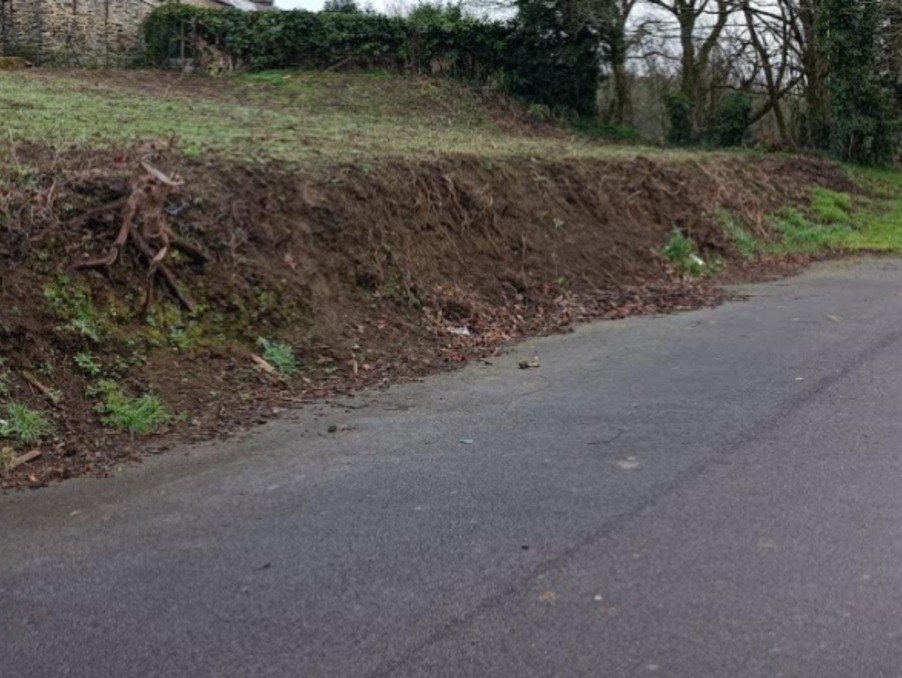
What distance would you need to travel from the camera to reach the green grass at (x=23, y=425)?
6418mm

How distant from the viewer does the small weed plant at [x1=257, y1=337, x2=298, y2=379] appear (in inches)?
332

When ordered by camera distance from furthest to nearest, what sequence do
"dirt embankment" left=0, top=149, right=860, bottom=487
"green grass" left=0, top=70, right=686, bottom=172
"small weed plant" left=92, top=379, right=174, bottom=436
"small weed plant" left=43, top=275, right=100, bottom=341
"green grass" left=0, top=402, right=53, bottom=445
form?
"green grass" left=0, top=70, right=686, bottom=172, "small weed plant" left=43, top=275, right=100, bottom=341, "dirt embankment" left=0, top=149, right=860, bottom=487, "small weed plant" left=92, top=379, right=174, bottom=436, "green grass" left=0, top=402, right=53, bottom=445

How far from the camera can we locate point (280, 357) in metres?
8.55

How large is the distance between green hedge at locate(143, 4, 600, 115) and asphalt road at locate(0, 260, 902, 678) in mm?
20705

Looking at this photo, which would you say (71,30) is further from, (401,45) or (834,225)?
(834,225)

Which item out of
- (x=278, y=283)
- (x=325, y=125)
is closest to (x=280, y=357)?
(x=278, y=283)

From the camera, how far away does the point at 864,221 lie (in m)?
21.7

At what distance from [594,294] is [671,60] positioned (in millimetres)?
22153

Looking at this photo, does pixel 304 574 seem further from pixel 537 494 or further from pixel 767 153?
pixel 767 153

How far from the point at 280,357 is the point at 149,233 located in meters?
1.60

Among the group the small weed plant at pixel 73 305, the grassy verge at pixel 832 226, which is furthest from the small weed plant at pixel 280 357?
the grassy verge at pixel 832 226

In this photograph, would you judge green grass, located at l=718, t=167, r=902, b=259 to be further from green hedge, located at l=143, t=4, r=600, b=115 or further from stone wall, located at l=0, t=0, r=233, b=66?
stone wall, located at l=0, t=0, r=233, b=66

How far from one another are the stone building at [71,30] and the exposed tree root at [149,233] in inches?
753

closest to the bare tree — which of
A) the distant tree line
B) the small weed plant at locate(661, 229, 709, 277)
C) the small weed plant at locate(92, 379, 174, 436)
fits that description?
the distant tree line
